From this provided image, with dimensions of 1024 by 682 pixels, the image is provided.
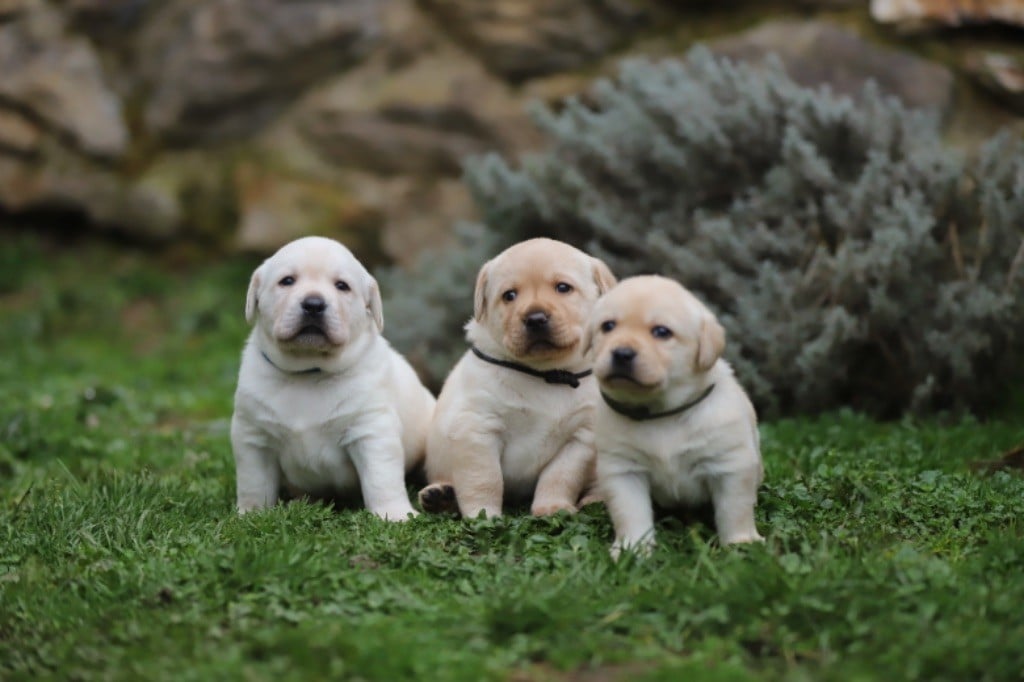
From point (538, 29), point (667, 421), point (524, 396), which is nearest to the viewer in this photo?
point (667, 421)

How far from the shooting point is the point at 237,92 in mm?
10625

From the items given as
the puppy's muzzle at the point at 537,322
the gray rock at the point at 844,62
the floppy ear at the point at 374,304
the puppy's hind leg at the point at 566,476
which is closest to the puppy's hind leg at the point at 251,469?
the floppy ear at the point at 374,304

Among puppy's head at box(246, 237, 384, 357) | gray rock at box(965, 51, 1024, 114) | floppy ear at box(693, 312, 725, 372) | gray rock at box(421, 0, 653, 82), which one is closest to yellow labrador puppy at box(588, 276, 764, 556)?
floppy ear at box(693, 312, 725, 372)

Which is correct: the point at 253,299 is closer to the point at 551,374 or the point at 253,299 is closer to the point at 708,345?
the point at 551,374

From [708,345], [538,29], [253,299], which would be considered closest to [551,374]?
[708,345]

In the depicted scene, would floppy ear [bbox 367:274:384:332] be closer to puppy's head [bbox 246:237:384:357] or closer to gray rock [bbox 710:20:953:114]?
puppy's head [bbox 246:237:384:357]

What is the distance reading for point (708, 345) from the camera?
3906 mm

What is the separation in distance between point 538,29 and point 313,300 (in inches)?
244

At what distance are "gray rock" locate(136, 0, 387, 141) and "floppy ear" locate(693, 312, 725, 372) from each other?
736cm

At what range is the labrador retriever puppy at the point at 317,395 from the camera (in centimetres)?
464

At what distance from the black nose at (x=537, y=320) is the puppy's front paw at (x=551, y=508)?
0.73 meters

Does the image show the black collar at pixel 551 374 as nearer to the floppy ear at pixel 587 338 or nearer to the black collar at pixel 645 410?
the floppy ear at pixel 587 338

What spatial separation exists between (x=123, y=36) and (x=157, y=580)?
8536 mm

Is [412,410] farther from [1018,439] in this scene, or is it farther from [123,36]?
[123,36]
